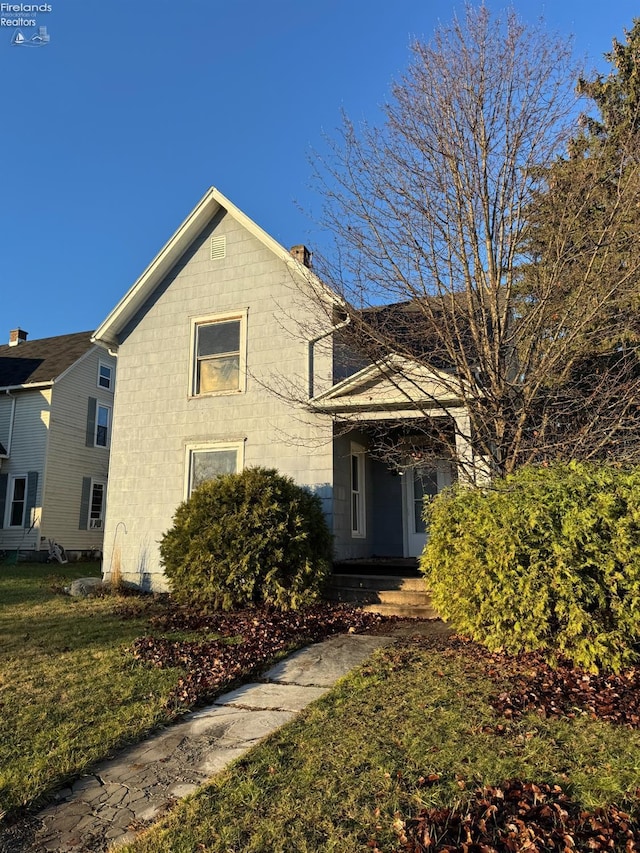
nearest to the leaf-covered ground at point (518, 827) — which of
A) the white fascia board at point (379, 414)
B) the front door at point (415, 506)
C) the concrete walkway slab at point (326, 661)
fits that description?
the concrete walkway slab at point (326, 661)

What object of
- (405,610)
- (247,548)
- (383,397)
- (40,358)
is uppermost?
(40,358)

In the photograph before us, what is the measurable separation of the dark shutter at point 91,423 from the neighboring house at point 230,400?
30.6ft

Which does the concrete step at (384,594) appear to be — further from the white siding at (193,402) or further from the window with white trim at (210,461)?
the window with white trim at (210,461)

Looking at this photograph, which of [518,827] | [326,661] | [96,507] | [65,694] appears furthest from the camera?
[96,507]

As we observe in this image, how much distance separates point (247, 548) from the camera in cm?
802

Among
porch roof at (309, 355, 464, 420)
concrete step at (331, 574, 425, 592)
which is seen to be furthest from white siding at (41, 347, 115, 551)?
concrete step at (331, 574, 425, 592)

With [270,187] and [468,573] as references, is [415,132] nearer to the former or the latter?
[270,187]

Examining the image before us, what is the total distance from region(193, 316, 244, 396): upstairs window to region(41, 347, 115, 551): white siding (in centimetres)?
1005

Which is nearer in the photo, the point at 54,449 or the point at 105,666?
the point at 105,666

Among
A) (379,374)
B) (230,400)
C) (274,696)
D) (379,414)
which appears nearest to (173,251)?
(230,400)

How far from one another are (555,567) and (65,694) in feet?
14.3

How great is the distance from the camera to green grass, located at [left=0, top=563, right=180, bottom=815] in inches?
135

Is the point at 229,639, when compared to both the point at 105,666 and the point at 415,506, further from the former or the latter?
the point at 415,506

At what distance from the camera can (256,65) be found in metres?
11.4
